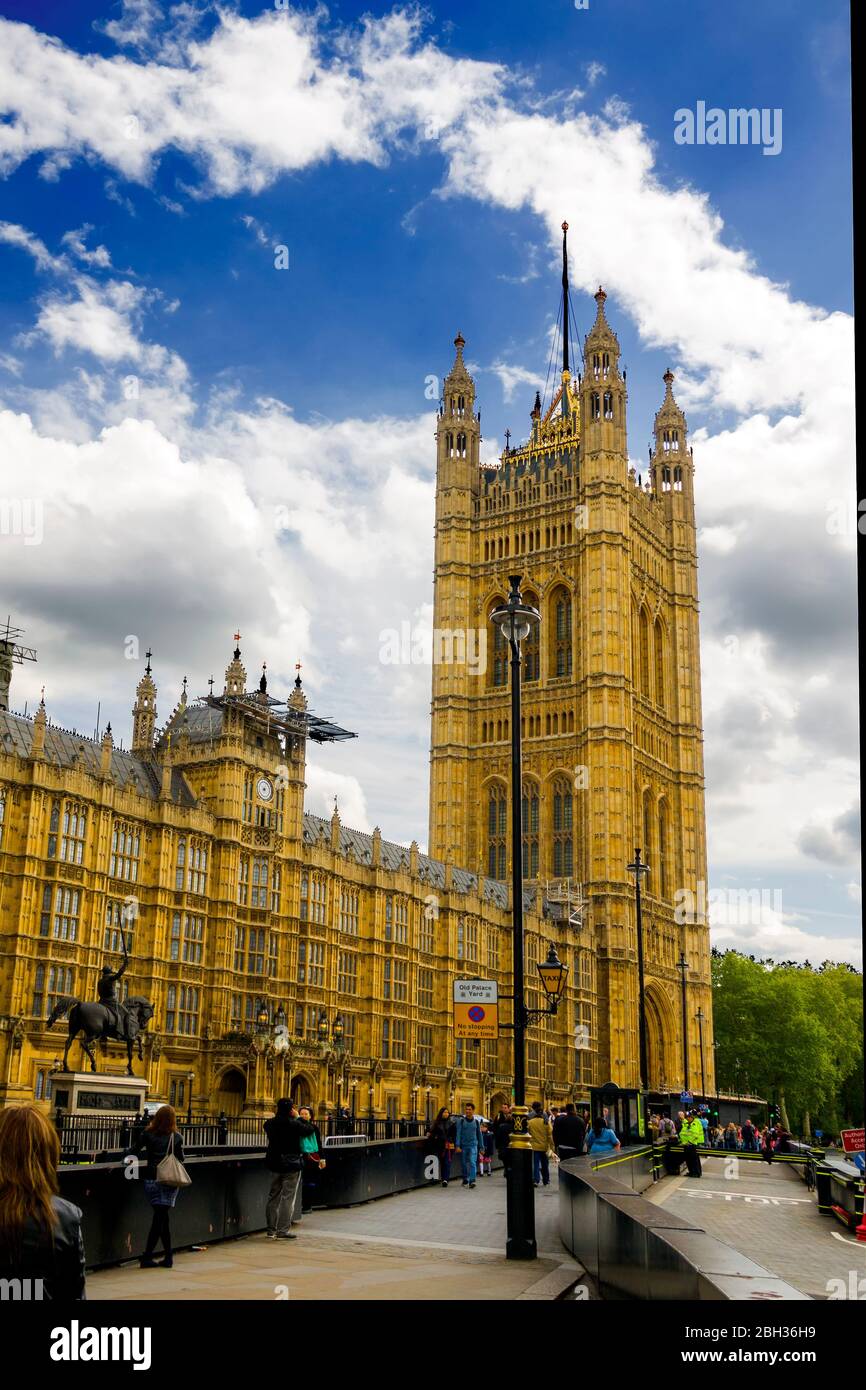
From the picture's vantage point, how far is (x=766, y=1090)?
4274 inches

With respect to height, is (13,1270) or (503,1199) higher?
(13,1270)

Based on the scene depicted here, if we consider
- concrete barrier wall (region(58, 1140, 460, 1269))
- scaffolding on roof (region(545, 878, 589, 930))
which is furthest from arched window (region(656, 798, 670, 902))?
concrete barrier wall (region(58, 1140, 460, 1269))

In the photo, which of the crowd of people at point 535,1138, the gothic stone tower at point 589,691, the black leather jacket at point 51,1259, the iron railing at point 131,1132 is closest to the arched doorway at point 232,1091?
the iron railing at point 131,1132

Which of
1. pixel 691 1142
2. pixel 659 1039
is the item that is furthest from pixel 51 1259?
pixel 659 1039

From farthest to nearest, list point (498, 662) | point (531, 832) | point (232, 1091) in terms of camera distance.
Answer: point (498, 662) → point (531, 832) → point (232, 1091)

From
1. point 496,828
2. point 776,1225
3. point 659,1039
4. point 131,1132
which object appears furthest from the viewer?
point 496,828

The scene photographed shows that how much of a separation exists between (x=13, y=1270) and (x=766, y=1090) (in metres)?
112

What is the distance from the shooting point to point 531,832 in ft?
322

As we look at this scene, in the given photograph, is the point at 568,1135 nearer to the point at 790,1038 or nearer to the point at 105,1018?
the point at 105,1018

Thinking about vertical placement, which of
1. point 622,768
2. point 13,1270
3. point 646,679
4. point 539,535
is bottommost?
point 13,1270

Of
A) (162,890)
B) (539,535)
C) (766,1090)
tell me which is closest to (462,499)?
(539,535)

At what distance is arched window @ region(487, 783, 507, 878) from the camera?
322 ft

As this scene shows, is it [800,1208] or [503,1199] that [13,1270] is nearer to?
[503,1199]

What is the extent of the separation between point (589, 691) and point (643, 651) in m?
11.3
